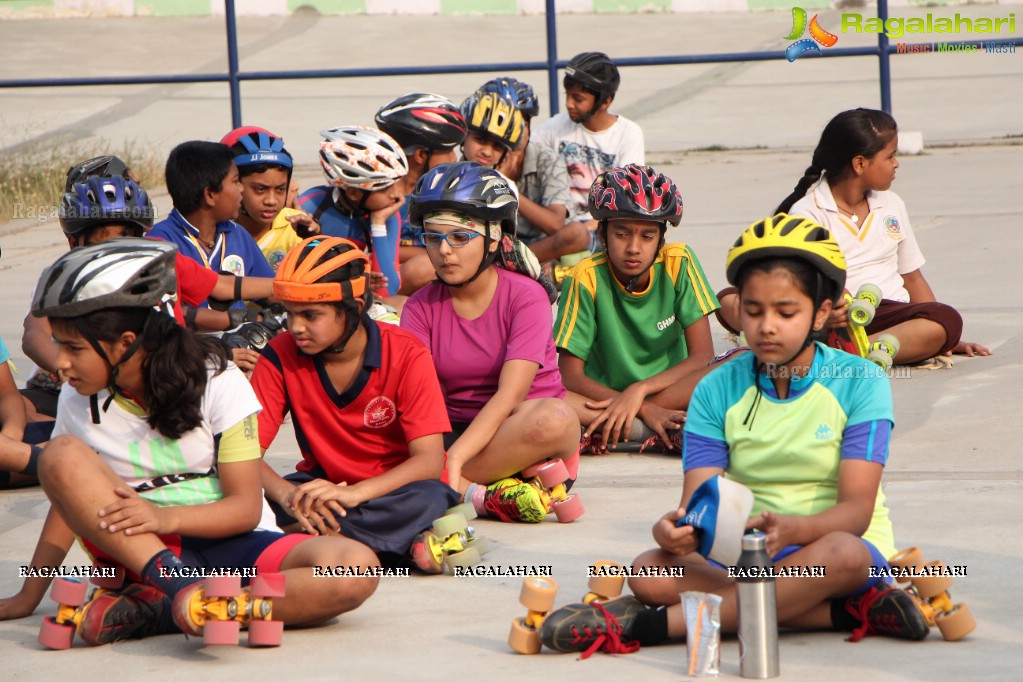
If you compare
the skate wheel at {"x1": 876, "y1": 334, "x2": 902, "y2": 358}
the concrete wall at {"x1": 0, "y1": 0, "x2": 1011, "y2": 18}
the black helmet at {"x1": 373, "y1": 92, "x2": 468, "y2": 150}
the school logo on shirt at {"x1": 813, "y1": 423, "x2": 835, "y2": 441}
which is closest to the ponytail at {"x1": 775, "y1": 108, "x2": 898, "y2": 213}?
the skate wheel at {"x1": 876, "y1": 334, "x2": 902, "y2": 358}

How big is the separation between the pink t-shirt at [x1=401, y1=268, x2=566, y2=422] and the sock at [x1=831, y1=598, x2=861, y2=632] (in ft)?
6.61

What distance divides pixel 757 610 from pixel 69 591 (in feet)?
6.57

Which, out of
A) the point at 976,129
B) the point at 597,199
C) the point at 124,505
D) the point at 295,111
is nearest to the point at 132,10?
the point at 295,111

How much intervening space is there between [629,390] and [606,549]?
1.47 metres

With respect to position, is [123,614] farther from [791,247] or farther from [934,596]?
[934,596]

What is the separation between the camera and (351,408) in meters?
5.29

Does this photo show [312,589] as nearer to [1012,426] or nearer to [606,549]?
[606,549]

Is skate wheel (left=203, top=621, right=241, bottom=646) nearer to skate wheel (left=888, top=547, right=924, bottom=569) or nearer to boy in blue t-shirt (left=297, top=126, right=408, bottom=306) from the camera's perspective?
skate wheel (left=888, top=547, right=924, bottom=569)

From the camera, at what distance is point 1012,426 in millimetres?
6898

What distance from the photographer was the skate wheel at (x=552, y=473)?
19.4 ft

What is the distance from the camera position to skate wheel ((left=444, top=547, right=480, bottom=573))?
16.9 feet

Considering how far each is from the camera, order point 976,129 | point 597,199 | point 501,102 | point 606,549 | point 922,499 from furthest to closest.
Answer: point 976,129 < point 501,102 < point 597,199 < point 922,499 < point 606,549

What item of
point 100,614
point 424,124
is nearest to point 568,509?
point 100,614

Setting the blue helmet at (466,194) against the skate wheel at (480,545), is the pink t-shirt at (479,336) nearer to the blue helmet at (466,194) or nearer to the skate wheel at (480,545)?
the blue helmet at (466,194)
